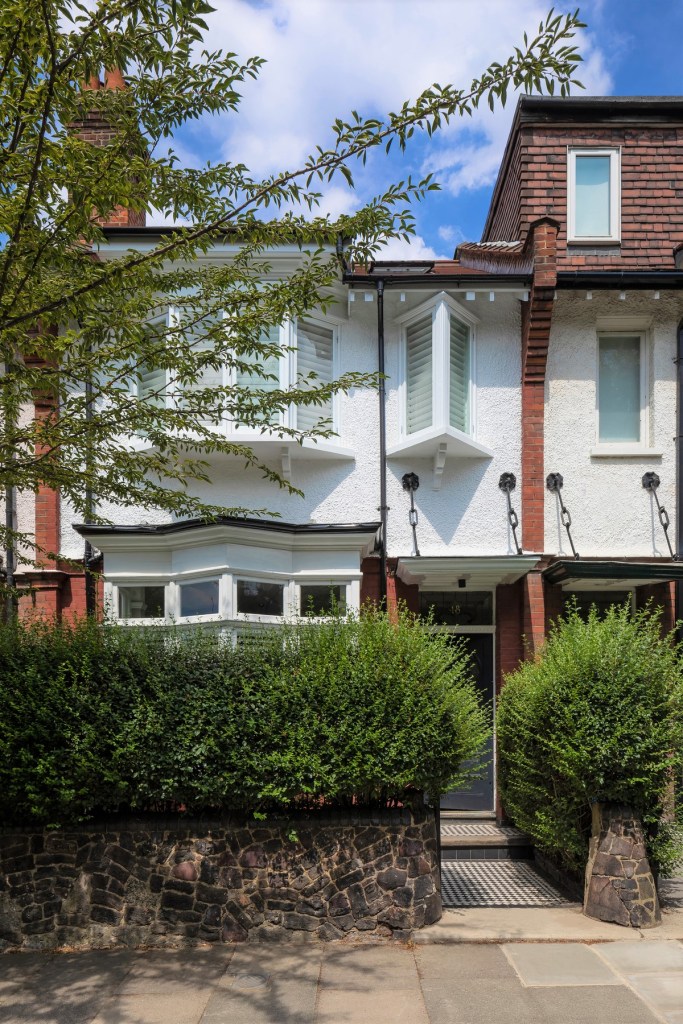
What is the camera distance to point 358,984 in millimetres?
5930

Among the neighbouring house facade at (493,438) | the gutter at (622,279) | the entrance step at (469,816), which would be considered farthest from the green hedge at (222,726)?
the gutter at (622,279)

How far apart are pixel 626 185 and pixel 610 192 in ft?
0.74

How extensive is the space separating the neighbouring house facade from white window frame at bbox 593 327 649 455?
28 mm

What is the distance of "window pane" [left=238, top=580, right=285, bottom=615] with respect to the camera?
9.81 meters

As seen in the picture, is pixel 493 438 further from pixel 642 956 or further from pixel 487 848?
pixel 642 956

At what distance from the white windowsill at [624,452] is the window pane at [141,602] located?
238 inches

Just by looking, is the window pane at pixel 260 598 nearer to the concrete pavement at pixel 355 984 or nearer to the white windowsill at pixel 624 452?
the concrete pavement at pixel 355 984

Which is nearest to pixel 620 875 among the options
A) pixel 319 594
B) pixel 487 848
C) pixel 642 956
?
pixel 642 956

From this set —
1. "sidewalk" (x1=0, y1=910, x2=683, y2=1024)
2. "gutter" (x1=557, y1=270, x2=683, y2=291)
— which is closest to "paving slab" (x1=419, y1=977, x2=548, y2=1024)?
"sidewalk" (x1=0, y1=910, x2=683, y2=1024)

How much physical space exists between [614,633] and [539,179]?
688cm

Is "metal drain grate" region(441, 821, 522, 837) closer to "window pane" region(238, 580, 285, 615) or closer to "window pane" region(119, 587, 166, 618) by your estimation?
"window pane" region(238, 580, 285, 615)

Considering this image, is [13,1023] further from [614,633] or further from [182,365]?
[614,633]

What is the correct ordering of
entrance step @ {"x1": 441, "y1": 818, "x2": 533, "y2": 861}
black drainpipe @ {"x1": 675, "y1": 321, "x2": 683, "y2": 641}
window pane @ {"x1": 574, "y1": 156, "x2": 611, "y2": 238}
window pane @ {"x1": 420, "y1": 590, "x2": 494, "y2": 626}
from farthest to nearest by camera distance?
window pane @ {"x1": 574, "y1": 156, "x2": 611, "y2": 238} < window pane @ {"x1": 420, "y1": 590, "x2": 494, "y2": 626} < black drainpipe @ {"x1": 675, "y1": 321, "x2": 683, "y2": 641} < entrance step @ {"x1": 441, "y1": 818, "x2": 533, "y2": 861}

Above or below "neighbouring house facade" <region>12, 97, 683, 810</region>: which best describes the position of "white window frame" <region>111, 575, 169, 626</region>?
below
